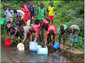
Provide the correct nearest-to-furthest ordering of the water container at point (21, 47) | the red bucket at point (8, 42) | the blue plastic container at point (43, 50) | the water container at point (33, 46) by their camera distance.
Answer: the blue plastic container at point (43, 50) → the water container at point (33, 46) → the water container at point (21, 47) → the red bucket at point (8, 42)

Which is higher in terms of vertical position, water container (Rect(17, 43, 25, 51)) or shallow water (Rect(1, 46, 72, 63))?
water container (Rect(17, 43, 25, 51))

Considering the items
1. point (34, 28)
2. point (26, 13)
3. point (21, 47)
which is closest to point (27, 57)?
point (21, 47)

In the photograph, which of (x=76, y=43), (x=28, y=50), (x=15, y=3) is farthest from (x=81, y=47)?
(x=15, y=3)

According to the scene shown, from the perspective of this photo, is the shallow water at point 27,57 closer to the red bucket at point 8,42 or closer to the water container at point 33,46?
the water container at point 33,46

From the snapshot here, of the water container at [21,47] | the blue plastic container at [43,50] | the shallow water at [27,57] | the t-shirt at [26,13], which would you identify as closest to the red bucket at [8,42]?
the shallow water at [27,57]

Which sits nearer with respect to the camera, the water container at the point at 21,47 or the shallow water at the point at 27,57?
the shallow water at the point at 27,57

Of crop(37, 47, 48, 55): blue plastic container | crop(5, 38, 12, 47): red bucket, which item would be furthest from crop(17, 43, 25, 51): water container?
crop(37, 47, 48, 55): blue plastic container

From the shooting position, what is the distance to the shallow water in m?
4.49

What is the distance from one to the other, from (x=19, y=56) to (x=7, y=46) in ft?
4.02

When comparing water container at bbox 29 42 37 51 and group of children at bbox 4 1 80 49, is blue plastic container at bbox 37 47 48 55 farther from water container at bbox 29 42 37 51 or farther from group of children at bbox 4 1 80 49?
group of children at bbox 4 1 80 49

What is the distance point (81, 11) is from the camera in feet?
25.0

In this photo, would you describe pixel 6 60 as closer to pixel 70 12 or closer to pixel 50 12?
pixel 50 12

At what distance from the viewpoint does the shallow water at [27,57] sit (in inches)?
177

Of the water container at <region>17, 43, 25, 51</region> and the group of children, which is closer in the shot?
the group of children
